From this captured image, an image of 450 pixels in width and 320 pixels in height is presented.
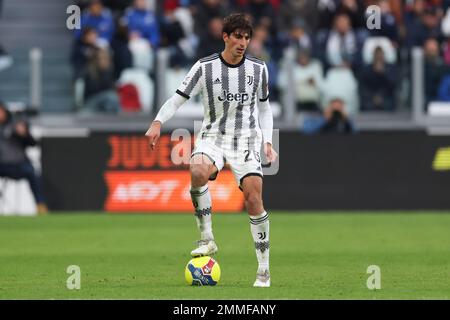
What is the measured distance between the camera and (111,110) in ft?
72.0

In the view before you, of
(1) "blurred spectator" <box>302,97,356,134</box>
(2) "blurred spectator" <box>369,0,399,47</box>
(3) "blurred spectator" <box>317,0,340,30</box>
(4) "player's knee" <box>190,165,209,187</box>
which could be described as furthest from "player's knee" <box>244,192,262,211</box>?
(3) "blurred spectator" <box>317,0,340,30</box>

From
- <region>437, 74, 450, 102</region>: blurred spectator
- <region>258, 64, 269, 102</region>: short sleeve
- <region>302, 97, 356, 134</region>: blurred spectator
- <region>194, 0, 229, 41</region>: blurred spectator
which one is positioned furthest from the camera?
<region>194, 0, 229, 41</region>: blurred spectator

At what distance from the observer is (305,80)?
71.3 ft

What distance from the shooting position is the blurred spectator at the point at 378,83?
71.1 feet

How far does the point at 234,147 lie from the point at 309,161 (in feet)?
33.7

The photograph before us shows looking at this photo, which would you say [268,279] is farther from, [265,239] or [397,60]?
[397,60]

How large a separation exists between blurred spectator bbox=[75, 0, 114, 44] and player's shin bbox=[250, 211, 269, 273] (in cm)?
1211

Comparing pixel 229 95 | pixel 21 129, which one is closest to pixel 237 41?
pixel 229 95

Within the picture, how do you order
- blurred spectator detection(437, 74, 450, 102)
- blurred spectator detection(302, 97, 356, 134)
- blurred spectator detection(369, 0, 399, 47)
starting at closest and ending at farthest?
blurred spectator detection(302, 97, 356, 134) → blurred spectator detection(437, 74, 450, 102) → blurred spectator detection(369, 0, 399, 47)

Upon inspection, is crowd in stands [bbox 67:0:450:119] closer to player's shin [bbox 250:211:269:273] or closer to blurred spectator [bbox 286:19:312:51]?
blurred spectator [bbox 286:19:312:51]

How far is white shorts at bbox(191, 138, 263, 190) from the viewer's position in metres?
11.0

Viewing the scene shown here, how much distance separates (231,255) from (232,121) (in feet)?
12.0

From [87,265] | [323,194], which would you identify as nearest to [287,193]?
[323,194]

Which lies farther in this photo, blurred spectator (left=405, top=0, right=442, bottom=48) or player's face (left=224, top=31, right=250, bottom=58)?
blurred spectator (left=405, top=0, right=442, bottom=48)
